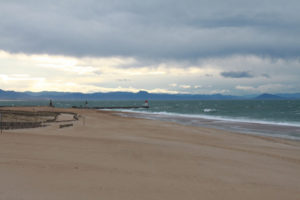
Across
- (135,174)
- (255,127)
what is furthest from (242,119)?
(135,174)

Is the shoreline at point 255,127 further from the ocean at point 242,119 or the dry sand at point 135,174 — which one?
the dry sand at point 135,174

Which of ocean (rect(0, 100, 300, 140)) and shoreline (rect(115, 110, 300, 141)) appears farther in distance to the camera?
ocean (rect(0, 100, 300, 140))

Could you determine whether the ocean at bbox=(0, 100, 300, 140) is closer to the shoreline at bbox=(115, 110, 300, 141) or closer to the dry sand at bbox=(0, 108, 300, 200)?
the shoreline at bbox=(115, 110, 300, 141)

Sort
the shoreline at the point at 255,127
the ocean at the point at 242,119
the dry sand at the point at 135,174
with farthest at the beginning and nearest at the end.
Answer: the ocean at the point at 242,119
the shoreline at the point at 255,127
the dry sand at the point at 135,174

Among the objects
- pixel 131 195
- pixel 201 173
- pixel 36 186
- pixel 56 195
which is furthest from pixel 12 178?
pixel 201 173

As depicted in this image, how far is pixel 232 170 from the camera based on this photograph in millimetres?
7684

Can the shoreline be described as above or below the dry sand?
below

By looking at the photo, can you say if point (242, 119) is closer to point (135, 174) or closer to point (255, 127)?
point (255, 127)

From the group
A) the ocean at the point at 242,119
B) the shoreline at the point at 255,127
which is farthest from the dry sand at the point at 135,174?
the ocean at the point at 242,119

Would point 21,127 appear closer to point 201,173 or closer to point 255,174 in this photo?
point 201,173

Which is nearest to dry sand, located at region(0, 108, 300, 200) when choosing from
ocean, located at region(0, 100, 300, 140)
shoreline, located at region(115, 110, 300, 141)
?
shoreline, located at region(115, 110, 300, 141)

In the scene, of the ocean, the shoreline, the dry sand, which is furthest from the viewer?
the ocean

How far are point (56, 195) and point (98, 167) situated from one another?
2.14m

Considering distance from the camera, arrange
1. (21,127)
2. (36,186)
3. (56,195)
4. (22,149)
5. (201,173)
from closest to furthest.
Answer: (56,195) < (36,186) < (201,173) < (22,149) < (21,127)
